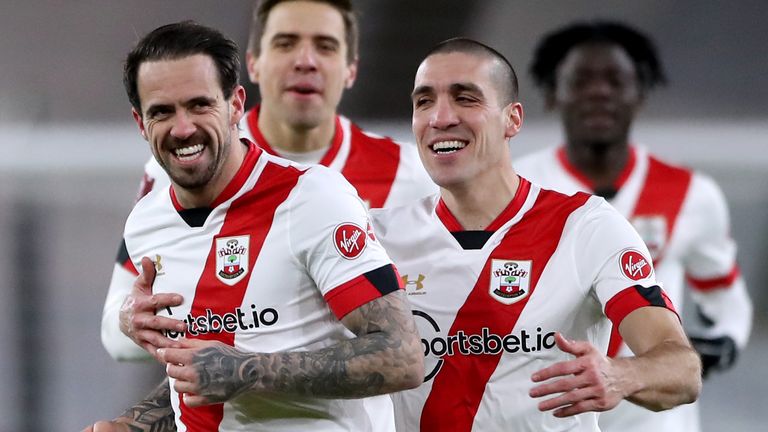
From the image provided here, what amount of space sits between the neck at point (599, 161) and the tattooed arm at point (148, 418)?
2352mm

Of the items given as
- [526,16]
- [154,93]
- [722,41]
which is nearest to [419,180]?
[154,93]

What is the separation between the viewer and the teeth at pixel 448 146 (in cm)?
294

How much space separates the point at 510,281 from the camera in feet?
9.47

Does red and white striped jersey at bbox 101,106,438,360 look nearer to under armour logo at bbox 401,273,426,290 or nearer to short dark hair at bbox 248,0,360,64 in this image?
short dark hair at bbox 248,0,360,64

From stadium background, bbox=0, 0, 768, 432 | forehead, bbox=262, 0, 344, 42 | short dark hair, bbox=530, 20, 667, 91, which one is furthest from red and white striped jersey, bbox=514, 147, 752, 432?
stadium background, bbox=0, 0, 768, 432

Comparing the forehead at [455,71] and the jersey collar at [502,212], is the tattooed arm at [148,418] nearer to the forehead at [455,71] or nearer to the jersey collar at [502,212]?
the jersey collar at [502,212]

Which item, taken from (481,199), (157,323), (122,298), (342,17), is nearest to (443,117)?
(481,199)

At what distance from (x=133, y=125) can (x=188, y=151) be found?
5.68 meters

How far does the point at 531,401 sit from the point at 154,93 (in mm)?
1097

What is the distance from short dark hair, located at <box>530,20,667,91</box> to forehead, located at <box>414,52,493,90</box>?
92.9 inches

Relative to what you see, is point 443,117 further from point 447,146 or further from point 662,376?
point 662,376

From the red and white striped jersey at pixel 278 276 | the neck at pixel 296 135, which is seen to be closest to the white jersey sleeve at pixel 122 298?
the neck at pixel 296 135

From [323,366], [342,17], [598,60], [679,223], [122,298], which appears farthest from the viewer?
[598,60]

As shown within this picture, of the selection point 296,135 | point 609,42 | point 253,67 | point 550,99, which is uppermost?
point 609,42
